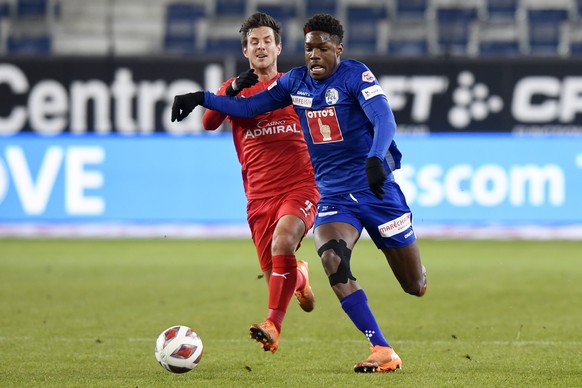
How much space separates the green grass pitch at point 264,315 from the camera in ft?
21.3

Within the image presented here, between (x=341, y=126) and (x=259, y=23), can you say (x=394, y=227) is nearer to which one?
(x=341, y=126)

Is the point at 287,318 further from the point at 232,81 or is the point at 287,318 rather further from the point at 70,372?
the point at 70,372

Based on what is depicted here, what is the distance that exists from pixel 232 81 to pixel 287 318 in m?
2.71

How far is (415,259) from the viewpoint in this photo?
6906 millimetres

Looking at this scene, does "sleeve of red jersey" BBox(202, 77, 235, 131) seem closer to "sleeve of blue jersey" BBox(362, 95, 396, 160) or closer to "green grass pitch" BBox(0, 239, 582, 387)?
→ "sleeve of blue jersey" BBox(362, 95, 396, 160)

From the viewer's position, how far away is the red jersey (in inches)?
302

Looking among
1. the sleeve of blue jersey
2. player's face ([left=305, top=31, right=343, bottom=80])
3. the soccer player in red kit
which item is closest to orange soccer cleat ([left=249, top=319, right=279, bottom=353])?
the soccer player in red kit

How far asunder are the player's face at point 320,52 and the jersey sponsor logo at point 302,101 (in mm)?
160

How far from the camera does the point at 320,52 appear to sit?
679 cm

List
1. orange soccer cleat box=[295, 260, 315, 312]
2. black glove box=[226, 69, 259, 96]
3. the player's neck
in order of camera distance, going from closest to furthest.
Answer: black glove box=[226, 69, 259, 96] < the player's neck < orange soccer cleat box=[295, 260, 315, 312]

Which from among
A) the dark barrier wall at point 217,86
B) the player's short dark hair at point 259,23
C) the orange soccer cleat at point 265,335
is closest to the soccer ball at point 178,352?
the orange soccer cleat at point 265,335

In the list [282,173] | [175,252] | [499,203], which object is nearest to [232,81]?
[282,173]

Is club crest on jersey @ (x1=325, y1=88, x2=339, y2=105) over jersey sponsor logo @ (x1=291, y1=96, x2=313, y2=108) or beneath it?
over

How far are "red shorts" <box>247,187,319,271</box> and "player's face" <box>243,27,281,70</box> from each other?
2.89 ft
